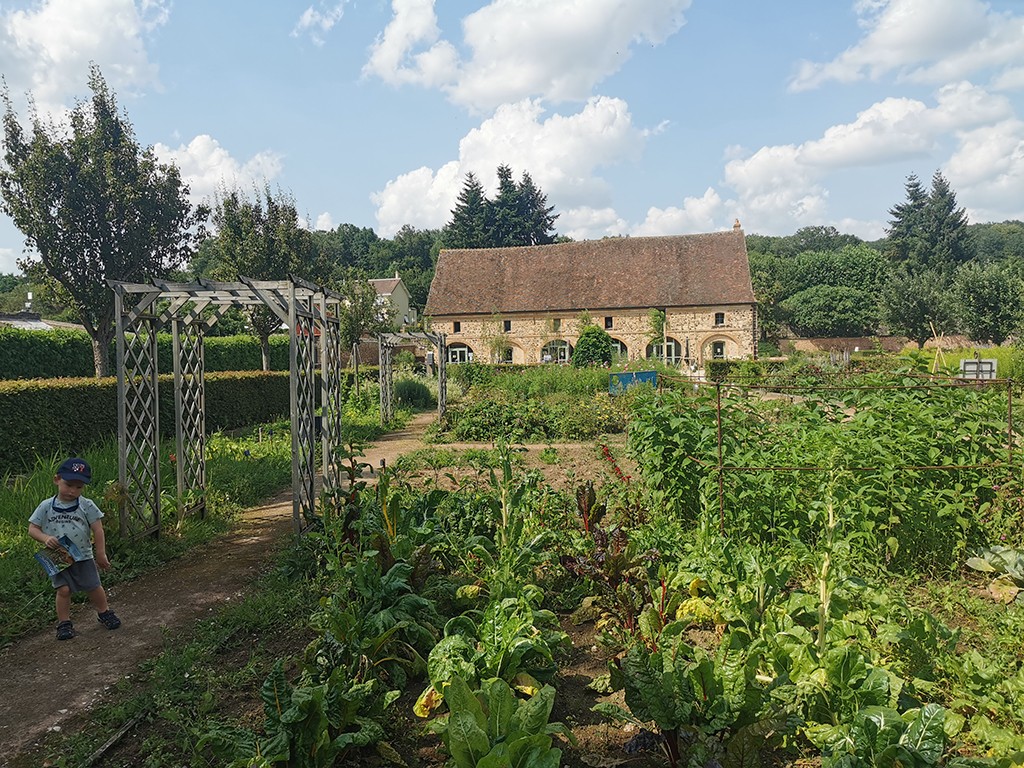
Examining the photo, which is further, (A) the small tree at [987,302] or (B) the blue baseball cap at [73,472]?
(A) the small tree at [987,302]

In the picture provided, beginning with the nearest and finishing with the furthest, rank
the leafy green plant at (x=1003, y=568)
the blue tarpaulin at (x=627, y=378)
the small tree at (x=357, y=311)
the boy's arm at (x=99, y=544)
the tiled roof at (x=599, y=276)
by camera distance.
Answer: the leafy green plant at (x=1003, y=568) < the boy's arm at (x=99, y=544) < the blue tarpaulin at (x=627, y=378) < the small tree at (x=357, y=311) < the tiled roof at (x=599, y=276)

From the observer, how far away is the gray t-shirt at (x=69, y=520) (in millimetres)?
5121

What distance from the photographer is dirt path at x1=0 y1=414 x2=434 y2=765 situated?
402 centimetres

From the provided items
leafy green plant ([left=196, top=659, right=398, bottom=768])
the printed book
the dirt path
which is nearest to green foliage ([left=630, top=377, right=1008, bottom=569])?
leafy green plant ([left=196, top=659, right=398, bottom=768])

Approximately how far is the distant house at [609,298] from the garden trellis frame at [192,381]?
1121 inches

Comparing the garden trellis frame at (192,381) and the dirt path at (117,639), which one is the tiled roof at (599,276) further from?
the dirt path at (117,639)

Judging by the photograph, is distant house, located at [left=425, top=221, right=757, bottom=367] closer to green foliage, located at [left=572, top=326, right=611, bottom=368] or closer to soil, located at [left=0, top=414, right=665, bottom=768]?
green foliage, located at [left=572, top=326, right=611, bottom=368]

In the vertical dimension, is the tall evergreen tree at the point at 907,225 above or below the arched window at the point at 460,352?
above

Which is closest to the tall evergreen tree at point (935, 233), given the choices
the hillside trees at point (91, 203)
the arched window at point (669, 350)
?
the arched window at point (669, 350)

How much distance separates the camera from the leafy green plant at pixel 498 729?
103 inches

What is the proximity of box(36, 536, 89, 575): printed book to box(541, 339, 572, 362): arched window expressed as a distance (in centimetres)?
3430

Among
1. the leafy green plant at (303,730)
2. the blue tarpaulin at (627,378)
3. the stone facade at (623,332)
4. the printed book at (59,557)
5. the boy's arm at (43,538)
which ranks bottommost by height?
the leafy green plant at (303,730)

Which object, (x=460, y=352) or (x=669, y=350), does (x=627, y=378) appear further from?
(x=460, y=352)

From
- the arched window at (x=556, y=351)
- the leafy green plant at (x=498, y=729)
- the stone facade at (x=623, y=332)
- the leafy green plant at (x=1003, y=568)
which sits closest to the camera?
the leafy green plant at (x=498, y=729)
